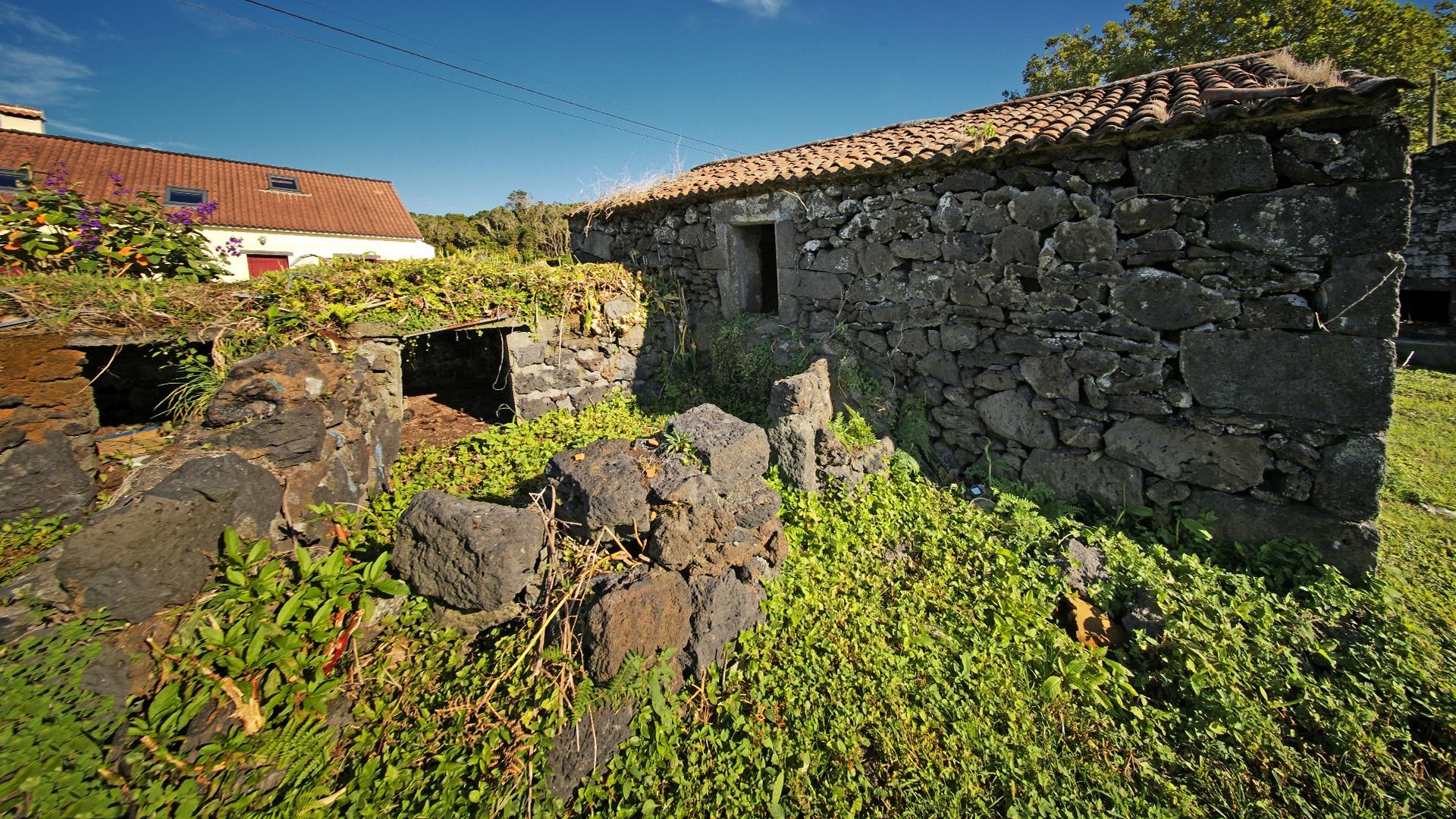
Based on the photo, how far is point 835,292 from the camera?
6.10 meters

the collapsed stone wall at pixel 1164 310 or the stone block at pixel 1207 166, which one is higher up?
the stone block at pixel 1207 166

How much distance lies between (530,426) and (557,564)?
330 centimetres

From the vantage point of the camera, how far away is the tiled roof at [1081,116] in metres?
3.45

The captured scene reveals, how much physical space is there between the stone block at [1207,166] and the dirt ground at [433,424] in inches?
268

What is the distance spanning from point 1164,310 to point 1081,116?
70.0 inches

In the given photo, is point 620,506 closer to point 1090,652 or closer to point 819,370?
point 819,370

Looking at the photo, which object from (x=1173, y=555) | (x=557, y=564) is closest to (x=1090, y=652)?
(x=1173, y=555)

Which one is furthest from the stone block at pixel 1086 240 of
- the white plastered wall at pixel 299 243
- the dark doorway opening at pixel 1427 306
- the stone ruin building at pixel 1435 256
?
the white plastered wall at pixel 299 243

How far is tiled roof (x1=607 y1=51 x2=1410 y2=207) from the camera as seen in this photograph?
3451 millimetres

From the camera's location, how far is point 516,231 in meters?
14.2

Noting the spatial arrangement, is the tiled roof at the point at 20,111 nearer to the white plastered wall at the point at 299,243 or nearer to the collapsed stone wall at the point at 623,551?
the white plastered wall at the point at 299,243

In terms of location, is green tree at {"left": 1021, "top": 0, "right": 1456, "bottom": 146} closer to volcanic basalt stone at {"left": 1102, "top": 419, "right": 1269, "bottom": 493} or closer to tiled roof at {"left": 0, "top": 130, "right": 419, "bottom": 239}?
volcanic basalt stone at {"left": 1102, "top": 419, "right": 1269, "bottom": 493}

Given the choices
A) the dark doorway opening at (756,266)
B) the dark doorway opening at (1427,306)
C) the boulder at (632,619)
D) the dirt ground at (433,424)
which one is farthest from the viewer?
the dark doorway opening at (1427,306)

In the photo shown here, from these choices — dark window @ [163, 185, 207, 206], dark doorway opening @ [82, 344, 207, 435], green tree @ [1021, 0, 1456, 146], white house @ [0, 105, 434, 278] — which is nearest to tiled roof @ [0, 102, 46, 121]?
white house @ [0, 105, 434, 278]
